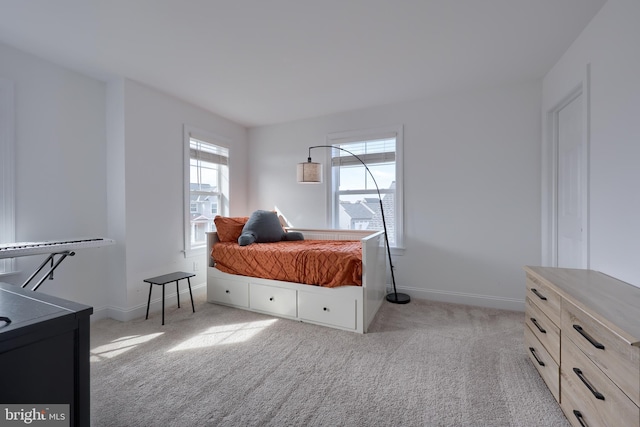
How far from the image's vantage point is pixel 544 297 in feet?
5.54

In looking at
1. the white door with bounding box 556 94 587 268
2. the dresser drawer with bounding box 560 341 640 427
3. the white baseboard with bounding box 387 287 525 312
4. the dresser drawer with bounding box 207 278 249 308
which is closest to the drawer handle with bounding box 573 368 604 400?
the dresser drawer with bounding box 560 341 640 427

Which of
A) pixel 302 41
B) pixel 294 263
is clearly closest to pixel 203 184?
pixel 294 263

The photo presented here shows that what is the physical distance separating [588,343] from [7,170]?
395cm

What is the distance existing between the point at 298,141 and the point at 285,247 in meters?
1.80

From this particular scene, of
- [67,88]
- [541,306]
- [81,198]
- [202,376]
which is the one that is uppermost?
[67,88]

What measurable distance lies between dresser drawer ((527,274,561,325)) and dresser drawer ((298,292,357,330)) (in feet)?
4.29

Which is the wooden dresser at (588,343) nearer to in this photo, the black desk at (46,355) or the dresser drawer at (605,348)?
the dresser drawer at (605,348)

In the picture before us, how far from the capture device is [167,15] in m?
1.90

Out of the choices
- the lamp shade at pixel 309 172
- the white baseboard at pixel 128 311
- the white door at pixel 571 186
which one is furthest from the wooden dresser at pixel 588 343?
the white baseboard at pixel 128 311

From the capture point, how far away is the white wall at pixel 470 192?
294 centimetres

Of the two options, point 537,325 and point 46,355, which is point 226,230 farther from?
point 537,325

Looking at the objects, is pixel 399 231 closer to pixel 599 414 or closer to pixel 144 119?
pixel 599 414

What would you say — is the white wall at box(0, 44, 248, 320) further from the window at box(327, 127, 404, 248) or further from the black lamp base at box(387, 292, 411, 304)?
the black lamp base at box(387, 292, 411, 304)

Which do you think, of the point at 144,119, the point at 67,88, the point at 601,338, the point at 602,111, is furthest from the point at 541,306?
the point at 67,88
